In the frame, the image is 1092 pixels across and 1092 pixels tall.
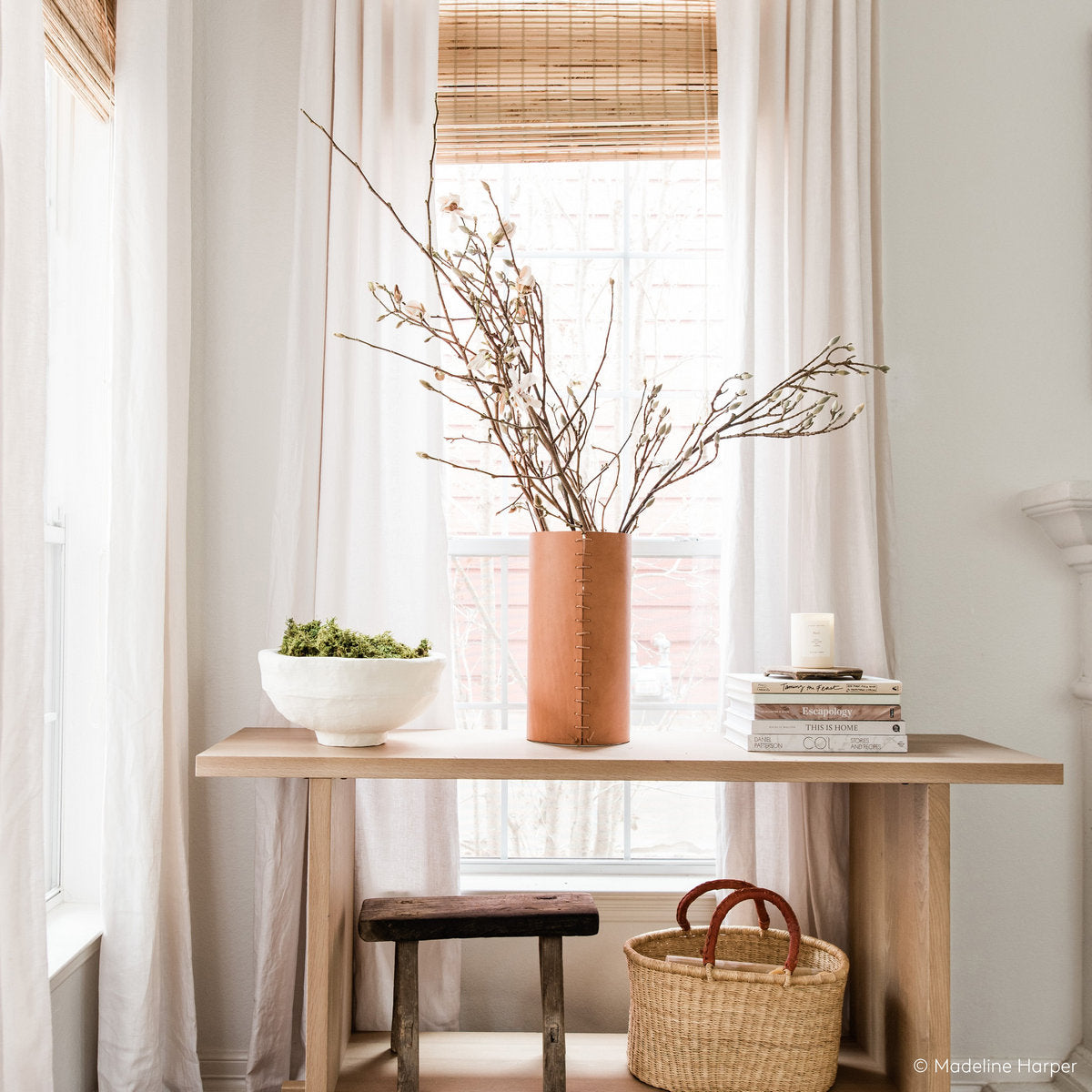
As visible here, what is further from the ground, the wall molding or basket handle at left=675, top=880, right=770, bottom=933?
basket handle at left=675, top=880, right=770, bottom=933

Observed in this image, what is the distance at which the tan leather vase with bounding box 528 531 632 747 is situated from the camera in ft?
5.44

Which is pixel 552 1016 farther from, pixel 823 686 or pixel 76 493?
pixel 76 493

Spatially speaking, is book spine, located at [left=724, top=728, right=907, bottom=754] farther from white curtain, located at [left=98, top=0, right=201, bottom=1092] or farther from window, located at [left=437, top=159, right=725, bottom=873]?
white curtain, located at [left=98, top=0, right=201, bottom=1092]

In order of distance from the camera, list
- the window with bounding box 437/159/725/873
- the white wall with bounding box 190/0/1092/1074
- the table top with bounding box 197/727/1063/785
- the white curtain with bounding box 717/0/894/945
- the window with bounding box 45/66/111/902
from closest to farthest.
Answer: the table top with bounding box 197/727/1063/785 → the window with bounding box 45/66/111/902 → the white curtain with bounding box 717/0/894/945 → the white wall with bounding box 190/0/1092/1074 → the window with bounding box 437/159/725/873

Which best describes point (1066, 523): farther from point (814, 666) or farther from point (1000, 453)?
point (814, 666)

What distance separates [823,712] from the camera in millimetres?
1606

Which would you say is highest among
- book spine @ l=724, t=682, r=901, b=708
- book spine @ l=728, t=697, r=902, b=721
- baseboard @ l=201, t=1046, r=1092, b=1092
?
book spine @ l=724, t=682, r=901, b=708

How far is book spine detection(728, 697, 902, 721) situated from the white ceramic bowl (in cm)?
56

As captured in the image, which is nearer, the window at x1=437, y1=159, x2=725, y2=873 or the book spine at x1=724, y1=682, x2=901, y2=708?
the book spine at x1=724, y1=682, x2=901, y2=708

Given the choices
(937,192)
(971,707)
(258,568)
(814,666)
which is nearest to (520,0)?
(937,192)

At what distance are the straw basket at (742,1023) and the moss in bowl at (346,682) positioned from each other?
60 centimetres

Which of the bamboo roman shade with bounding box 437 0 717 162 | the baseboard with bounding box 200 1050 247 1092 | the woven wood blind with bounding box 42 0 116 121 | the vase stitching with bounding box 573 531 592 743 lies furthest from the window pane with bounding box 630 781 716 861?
the woven wood blind with bounding box 42 0 116 121

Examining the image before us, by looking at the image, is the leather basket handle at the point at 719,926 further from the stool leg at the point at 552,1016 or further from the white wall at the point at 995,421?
the white wall at the point at 995,421

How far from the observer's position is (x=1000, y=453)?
2.05 metres
